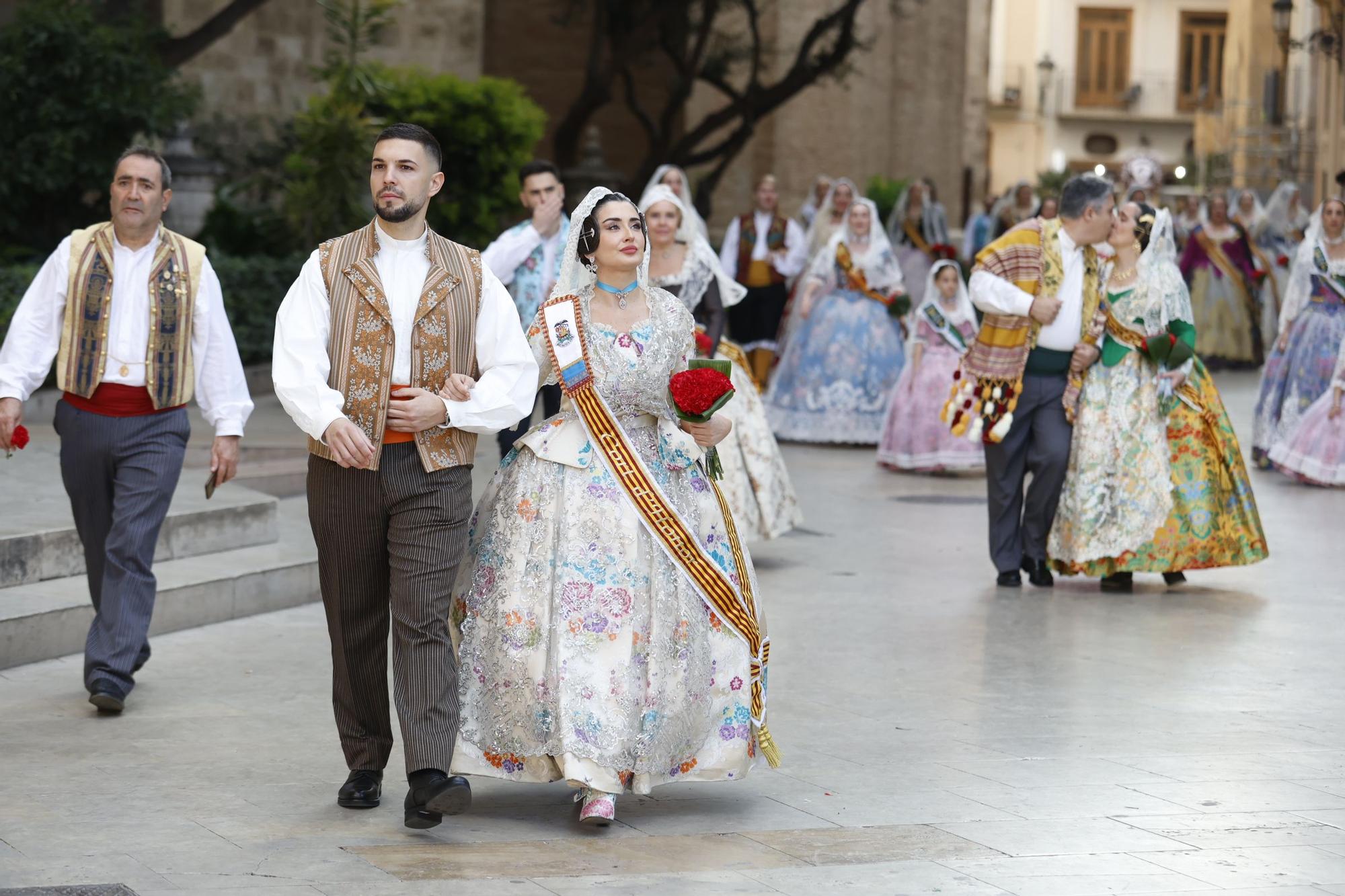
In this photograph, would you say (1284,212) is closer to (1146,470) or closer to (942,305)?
(942,305)

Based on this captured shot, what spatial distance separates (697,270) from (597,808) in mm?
4497

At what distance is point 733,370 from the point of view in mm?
9547

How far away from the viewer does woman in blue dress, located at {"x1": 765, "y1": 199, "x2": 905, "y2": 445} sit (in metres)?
16.1

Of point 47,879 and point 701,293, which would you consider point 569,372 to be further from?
point 701,293

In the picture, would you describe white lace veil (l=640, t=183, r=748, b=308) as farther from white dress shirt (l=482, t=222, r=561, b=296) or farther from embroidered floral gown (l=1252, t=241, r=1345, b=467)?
embroidered floral gown (l=1252, t=241, r=1345, b=467)

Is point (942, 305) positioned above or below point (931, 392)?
above

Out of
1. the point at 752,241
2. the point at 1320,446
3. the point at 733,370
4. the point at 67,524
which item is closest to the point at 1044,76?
the point at 752,241

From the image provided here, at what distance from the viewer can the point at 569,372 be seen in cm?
557

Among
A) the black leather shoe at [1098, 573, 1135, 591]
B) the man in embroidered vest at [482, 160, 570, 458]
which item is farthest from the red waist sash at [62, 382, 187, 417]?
the black leather shoe at [1098, 573, 1135, 591]

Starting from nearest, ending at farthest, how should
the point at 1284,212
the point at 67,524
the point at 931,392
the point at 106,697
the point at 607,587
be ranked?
1. the point at 607,587
2. the point at 106,697
3. the point at 67,524
4. the point at 931,392
5. the point at 1284,212

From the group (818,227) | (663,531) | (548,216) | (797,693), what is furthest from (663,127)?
(663,531)

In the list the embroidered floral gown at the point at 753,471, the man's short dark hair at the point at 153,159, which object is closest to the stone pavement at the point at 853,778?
the embroidered floral gown at the point at 753,471

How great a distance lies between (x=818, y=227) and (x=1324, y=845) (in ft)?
40.9

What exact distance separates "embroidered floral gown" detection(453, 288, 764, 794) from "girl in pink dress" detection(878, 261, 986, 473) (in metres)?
8.97
